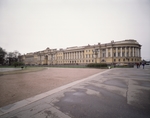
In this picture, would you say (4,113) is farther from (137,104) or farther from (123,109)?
(137,104)

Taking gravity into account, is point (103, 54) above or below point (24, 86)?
above

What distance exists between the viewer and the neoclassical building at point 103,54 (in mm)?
58594

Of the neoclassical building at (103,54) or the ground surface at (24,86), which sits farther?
the neoclassical building at (103,54)

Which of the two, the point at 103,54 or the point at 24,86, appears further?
the point at 103,54

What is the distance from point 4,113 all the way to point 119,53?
68225mm

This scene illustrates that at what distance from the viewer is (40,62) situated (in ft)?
333

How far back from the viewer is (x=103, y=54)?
66.1 meters

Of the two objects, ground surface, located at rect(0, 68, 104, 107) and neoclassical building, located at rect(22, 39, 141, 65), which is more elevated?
neoclassical building, located at rect(22, 39, 141, 65)

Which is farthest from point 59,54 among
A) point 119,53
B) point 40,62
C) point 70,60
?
point 119,53

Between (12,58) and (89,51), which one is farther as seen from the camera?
(12,58)

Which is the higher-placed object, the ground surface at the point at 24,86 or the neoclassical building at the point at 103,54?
the neoclassical building at the point at 103,54

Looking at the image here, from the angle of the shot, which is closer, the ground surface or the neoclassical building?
the ground surface

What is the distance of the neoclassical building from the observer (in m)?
58.6

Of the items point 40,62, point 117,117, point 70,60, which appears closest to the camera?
point 117,117
